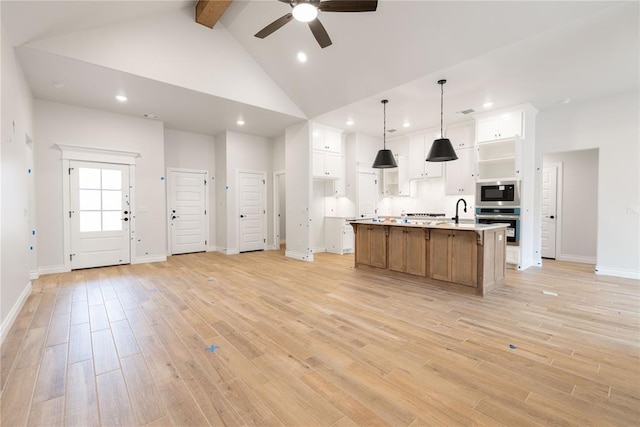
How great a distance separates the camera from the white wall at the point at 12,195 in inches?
113

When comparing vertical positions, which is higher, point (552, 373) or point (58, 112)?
point (58, 112)

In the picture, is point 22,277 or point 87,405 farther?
point 22,277

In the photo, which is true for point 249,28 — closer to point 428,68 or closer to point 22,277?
point 428,68

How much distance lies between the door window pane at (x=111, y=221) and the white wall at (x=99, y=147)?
0.31m

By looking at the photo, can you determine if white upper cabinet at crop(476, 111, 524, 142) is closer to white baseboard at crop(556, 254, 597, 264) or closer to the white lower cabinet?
the white lower cabinet

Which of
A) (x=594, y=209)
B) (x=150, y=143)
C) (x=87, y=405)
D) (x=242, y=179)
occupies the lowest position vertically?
(x=87, y=405)

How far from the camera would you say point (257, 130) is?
7422 mm

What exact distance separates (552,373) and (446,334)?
806 mm

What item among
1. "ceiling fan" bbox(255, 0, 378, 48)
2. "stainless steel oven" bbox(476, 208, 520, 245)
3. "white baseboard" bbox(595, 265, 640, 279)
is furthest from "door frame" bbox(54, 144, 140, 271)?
"white baseboard" bbox(595, 265, 640, 279)

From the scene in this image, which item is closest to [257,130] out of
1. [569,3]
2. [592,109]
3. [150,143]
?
[150,143]

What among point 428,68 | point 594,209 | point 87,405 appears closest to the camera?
point 87,405

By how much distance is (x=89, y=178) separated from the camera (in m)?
5.70

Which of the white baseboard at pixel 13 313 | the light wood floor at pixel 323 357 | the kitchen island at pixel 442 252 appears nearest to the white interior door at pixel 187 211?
the light wood floor at pixel 323 357

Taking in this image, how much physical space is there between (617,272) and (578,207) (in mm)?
1710
